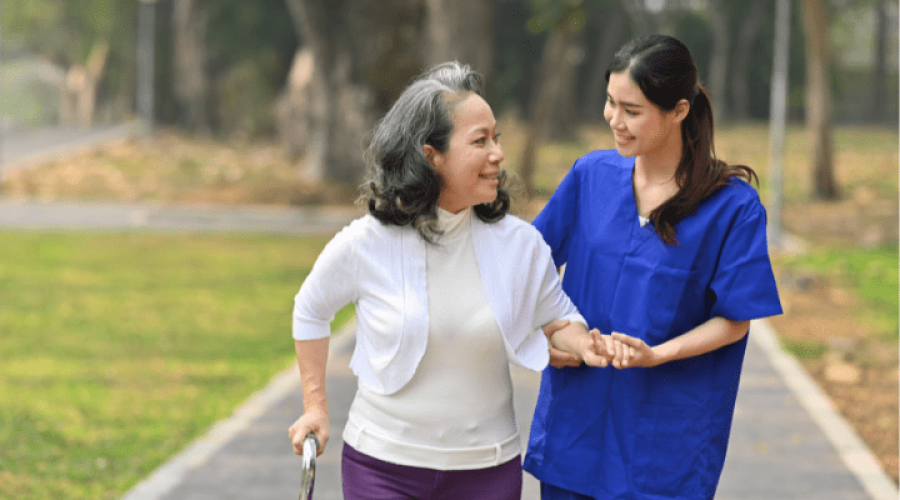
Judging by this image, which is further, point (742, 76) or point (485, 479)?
point (742, 76)

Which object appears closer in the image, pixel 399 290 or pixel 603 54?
pixel 399 290

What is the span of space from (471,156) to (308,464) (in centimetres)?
81

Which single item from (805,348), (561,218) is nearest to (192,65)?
(805,348)

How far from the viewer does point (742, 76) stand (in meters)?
44.2

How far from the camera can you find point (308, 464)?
2695 millimetres

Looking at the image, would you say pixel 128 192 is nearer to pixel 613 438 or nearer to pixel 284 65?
pixel 284 65

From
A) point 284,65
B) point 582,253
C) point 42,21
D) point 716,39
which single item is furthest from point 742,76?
point 582,253

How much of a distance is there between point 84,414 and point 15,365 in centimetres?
163

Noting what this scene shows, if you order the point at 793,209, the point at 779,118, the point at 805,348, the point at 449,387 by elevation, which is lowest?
the point at 793,209

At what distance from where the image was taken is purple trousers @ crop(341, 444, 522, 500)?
8.95 feet

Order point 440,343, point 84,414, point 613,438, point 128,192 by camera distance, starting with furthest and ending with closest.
→ point 128,192
point 84,414
point 613,438
point 440,343

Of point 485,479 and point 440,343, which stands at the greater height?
point 440,343

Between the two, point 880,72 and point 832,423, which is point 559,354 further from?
point 880,72

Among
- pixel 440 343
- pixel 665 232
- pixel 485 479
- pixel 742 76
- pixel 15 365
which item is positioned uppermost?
pixel 665 232
